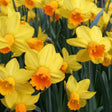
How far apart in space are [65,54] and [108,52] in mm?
292

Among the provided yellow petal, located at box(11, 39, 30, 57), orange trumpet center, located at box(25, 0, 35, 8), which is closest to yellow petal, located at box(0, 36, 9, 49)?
yellow petal, located at box(11, 39, 30, 57)

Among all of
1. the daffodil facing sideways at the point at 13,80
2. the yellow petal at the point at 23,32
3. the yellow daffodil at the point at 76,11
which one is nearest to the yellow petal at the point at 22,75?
the daffodil facing sideways at the point at 13,80

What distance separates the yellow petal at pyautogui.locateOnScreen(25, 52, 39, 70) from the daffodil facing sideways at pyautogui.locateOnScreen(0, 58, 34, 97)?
0.04 m

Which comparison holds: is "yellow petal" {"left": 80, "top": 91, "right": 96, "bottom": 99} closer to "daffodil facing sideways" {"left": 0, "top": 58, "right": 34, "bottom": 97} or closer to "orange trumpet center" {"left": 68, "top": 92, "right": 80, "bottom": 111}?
"orange trumpet center" {"left": 68, "top": 92, "right": 80, "bottom": 111}

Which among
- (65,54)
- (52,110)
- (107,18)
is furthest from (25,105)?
(107,18)

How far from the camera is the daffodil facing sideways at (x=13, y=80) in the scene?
1045mm

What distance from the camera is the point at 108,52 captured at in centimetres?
135

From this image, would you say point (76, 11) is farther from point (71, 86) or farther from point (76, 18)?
point (71, 86)

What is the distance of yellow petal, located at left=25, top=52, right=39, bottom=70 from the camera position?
3.48 feet

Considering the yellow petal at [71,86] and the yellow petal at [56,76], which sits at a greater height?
the yellow petal at [56,76]

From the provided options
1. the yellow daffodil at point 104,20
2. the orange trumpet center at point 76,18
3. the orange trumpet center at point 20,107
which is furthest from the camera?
the yellow daffodil at point 104,20

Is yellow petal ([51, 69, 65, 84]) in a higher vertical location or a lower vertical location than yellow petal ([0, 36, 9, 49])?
lower

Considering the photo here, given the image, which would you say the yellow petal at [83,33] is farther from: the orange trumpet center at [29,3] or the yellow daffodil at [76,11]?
the orange trumpet center at [29,3]

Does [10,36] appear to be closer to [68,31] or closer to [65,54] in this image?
[65,54]
